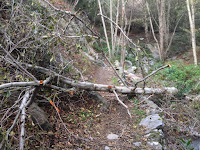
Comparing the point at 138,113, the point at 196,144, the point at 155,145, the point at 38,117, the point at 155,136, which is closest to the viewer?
the point at 38,117

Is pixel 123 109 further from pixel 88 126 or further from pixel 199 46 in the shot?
pixel 199 46

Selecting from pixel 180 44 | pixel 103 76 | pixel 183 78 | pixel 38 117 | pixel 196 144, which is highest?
pixel 180 44

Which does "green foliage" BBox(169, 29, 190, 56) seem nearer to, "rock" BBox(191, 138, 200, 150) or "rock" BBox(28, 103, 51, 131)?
"rock" BBox(191, 138, 200, 150)

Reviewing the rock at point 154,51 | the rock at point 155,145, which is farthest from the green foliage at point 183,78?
the rock at point 154,51

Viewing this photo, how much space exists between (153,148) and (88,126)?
142 centimetres

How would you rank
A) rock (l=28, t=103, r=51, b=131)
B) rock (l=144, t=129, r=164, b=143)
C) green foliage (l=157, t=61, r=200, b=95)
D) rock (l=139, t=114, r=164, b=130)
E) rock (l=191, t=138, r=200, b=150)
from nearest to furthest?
rock (l=28, t=103, r=51, b=131)
rock (l=144, t=129, r=164, b=143)
rock (l=139, t=114, r=164, b=130)
rock (l=191, t=138, r=200, b=150)
green foliage (l=157, t=61, r=200, b=95)

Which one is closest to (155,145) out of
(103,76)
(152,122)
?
(152,122)

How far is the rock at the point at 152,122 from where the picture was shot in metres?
3.74

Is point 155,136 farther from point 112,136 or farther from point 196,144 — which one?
point 196,144

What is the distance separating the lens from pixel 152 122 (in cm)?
387

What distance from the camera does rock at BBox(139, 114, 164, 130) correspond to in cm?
374

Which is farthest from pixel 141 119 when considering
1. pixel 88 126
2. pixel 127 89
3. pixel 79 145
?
pixel 79 145

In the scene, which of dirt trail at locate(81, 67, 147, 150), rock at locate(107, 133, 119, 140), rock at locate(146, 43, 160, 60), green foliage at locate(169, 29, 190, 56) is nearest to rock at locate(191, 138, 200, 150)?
dirt trail at locate(81, 67, 147, 150)

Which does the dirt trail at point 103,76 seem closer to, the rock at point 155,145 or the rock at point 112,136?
the rock at point 112,136
